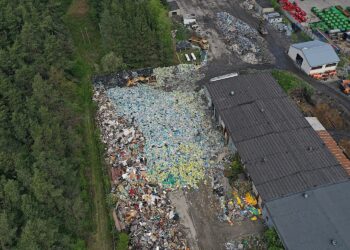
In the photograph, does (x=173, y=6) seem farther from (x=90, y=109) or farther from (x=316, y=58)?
(x=90, y=109)

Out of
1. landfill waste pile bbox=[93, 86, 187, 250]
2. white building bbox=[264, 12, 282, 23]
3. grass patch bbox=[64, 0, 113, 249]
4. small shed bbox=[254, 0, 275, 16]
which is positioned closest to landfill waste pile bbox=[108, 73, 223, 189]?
landfill waste pile bbox=[93, 86, 187, 250]

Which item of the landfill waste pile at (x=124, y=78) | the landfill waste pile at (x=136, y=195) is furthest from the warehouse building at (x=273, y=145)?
the landfill waste pile at (x=124, y=78)

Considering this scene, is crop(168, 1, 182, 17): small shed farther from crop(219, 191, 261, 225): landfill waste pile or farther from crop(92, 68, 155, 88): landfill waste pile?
crop(219, 191, 261, 225): landfill waste pile

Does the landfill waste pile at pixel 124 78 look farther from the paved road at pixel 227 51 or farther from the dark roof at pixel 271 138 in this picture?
the dark roof at pixel 271 138

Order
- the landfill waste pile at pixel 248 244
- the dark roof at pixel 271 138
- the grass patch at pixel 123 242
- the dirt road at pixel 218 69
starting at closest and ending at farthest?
1. the grass patch at pixel 123 242
2. the landfill waste pile at pixel 248 244
3. the dirt road at pixel 218 69
4. the dark roof at pixel 271 138

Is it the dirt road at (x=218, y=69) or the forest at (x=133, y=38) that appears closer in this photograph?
the dirt road at (x=218, y=69)

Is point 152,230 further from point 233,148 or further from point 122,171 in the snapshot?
point 233,148
